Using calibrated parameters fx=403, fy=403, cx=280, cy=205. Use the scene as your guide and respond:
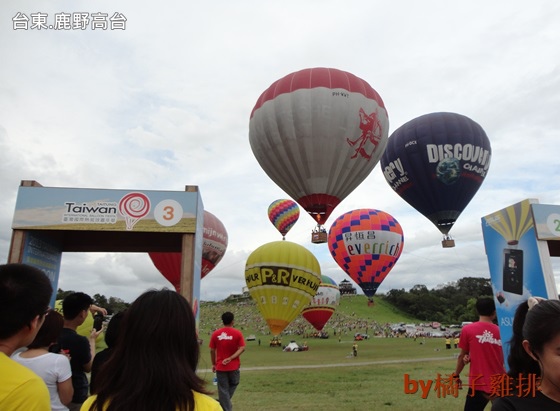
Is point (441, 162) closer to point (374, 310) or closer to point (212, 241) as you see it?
point (212, 241)

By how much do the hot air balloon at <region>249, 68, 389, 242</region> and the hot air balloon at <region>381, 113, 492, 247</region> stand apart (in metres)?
4.57

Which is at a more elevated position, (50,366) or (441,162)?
(441,162)

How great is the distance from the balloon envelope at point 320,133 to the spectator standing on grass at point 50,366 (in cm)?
1246

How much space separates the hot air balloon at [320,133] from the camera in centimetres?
1477

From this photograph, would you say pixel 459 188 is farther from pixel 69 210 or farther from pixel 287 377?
pixel 69 210

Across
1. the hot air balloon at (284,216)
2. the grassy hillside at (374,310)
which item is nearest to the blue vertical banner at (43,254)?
the hot air balloon at (284,216)

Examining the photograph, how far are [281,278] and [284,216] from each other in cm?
2339

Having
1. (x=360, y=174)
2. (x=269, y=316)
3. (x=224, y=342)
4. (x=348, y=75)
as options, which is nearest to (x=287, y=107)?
(x=348, y=75)

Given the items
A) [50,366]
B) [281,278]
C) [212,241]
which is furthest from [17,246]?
[212,241]

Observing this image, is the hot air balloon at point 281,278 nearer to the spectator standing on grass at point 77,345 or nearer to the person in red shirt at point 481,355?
the person in red shirt at point 481,355

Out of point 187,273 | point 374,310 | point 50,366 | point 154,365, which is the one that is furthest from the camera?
point 374,310

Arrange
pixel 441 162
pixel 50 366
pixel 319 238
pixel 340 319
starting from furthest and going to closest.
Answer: pixel 340 319, pixel 441 162, pixel 319 238, pixel 50 366

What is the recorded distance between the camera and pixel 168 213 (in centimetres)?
854

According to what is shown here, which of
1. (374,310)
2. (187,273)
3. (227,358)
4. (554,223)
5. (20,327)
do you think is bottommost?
(227,358)
